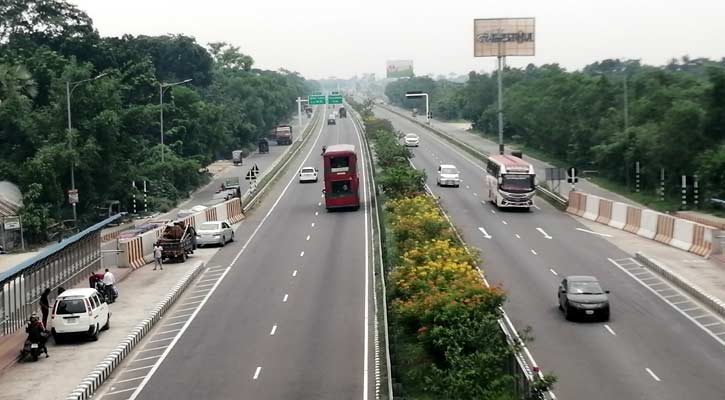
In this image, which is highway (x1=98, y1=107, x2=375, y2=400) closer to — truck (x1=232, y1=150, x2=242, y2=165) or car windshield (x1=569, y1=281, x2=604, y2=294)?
car windshield (x1=569, y1=281, x2=604, y2=294)

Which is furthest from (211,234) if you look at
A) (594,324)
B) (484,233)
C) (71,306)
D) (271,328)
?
(594,324)

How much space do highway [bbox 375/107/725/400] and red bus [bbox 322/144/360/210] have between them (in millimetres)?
7204

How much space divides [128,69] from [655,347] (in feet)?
222

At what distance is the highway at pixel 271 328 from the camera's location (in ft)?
83.8

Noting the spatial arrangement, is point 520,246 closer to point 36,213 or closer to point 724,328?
point 724,328

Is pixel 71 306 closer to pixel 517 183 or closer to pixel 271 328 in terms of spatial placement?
pixel 271 328

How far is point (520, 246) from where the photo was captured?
47.9m

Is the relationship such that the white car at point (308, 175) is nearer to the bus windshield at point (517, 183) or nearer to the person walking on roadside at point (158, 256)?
the bus windshield at point (517, 183)

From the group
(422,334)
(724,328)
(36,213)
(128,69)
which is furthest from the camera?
(128,69)

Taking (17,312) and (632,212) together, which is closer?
(17,312)

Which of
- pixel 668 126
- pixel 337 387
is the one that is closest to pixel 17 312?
pixel 337 387

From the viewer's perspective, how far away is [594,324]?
3206cm

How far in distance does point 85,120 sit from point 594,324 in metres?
43.7

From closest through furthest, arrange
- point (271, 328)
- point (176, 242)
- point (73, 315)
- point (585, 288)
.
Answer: point (73, 315) < point (271, 328) < point (585, 288) < point (176, 242)
